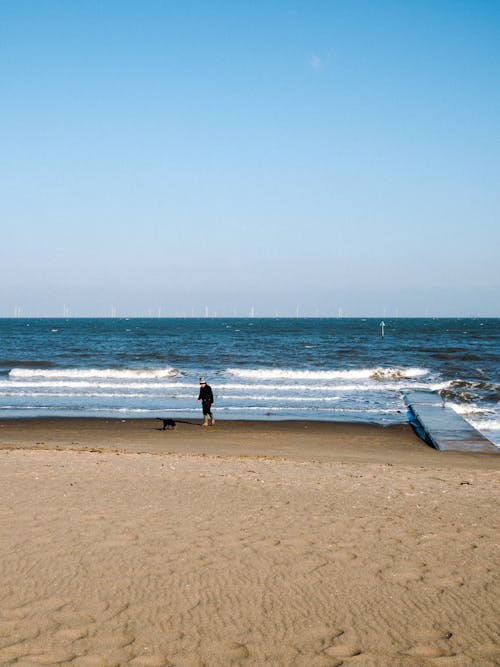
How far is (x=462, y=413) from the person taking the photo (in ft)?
75.2

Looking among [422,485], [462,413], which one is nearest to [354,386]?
[462,413]

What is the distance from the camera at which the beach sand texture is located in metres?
4.72

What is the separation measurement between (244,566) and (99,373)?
32.6m

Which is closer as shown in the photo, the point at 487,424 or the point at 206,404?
the point at 206,404

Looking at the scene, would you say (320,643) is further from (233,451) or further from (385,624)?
(233,451)

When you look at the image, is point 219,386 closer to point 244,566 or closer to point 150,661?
point 244,566

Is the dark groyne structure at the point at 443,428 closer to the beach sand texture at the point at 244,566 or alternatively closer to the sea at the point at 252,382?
the sea at the point at 252,382

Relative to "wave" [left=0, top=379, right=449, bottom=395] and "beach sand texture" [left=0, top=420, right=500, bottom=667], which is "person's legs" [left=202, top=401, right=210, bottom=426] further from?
"wave" [left=0, top=379, right=449, bottom=395]

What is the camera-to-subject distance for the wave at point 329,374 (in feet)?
121

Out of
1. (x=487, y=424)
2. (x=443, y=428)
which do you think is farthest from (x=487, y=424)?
(x=443, y=428)

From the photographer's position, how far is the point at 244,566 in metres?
6.24

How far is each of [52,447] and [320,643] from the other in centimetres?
1199

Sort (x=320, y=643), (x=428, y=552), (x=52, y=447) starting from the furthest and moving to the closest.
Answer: (x=52, y=447)
(x=428, y=552)
(x=320, y=643)

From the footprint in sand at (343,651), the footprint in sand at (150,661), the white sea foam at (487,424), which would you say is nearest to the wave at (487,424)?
the white sea foam at (487,424)
